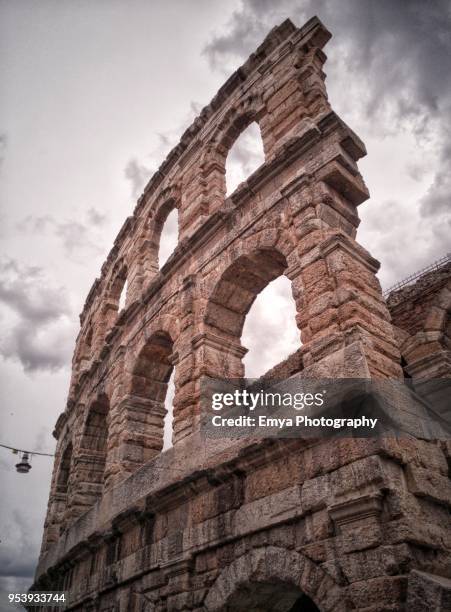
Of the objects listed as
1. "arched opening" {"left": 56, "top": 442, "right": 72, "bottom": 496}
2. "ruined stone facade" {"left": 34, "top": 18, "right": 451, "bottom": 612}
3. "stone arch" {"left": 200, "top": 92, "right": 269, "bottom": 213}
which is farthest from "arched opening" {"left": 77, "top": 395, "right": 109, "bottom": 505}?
"stone arch" {"left": 200, "top": 92, "right": 269, "bottom": 213}

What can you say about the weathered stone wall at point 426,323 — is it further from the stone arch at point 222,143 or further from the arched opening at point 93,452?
the arched opening at point 93,452

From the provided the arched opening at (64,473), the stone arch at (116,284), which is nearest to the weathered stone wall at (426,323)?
the stone arch at (116,284)

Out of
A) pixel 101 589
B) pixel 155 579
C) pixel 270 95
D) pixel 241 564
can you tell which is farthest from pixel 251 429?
pixel 270 95

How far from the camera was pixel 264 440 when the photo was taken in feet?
14.0

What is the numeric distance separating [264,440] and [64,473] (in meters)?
9.01

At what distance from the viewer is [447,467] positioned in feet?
13.2

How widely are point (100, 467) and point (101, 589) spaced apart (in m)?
3.76

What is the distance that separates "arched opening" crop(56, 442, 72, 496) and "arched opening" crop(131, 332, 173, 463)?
14.7ft

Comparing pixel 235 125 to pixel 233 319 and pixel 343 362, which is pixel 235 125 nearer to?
pixel 233 319

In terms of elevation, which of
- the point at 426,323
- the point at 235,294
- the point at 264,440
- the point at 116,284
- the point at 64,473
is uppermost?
the point at 116,284

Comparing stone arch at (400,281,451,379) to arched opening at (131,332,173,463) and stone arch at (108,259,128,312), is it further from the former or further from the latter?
stone arch at (108,259,128,312)

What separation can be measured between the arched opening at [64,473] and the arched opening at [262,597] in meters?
7.93

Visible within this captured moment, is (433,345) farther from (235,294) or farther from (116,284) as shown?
(116,284)

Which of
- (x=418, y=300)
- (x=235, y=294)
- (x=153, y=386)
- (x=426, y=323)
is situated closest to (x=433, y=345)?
(x=426, y=323)
